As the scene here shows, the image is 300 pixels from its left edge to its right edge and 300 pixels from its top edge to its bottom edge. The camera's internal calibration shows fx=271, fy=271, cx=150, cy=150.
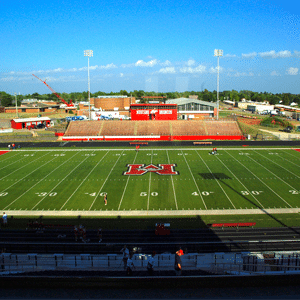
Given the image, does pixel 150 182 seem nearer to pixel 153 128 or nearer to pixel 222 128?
pixel 153 128

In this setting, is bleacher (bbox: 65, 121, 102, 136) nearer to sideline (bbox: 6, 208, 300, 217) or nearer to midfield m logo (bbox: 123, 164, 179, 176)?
midfield m logo (bbox: 123, 164, 179, 176)

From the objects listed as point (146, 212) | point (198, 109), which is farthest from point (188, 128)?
point (146, 212)

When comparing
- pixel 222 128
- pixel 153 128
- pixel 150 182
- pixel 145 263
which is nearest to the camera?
pixel 145 263

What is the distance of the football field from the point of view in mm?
20625

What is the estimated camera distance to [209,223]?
17.9 m

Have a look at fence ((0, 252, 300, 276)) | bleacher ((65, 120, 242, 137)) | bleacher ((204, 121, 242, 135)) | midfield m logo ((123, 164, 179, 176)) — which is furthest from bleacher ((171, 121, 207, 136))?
fence ((0, 252, 300, 276))

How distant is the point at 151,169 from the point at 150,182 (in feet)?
13.1

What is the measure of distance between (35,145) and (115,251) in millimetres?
34331

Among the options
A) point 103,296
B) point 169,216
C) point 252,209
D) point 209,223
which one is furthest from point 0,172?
point 103,296

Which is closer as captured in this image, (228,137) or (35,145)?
(35,145)

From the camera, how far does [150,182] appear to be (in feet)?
85.2

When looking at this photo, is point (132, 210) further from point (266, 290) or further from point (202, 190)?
point (266, 290)

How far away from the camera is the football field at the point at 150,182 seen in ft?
67.7

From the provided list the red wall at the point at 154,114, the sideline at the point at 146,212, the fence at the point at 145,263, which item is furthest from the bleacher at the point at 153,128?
the fence at the point at 145,263
